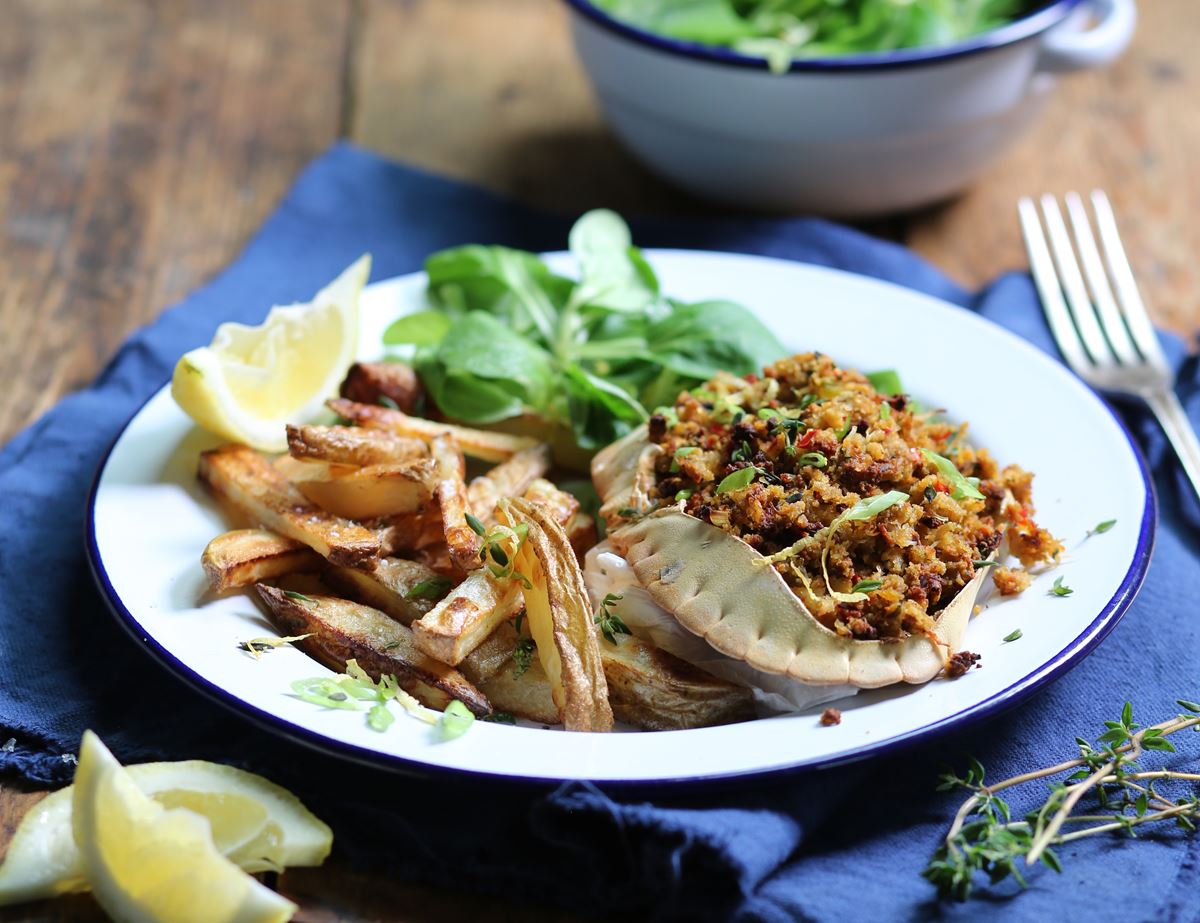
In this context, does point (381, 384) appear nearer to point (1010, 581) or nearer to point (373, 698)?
point (373, 698)

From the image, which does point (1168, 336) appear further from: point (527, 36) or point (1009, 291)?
point (527, 36)

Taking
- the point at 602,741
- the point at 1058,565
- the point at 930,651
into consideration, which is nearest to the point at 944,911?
the point at 930,651

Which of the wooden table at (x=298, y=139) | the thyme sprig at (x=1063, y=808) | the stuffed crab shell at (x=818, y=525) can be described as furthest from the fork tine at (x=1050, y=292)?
the thyme sprig at (x=1063, y=808)

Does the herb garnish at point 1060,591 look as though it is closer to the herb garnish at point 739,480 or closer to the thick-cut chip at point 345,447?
the herb garnish at point 739,480

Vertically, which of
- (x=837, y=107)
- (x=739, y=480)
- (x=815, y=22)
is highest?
(x=815, y=22)

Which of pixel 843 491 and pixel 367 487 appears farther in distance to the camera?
pixel 367 487

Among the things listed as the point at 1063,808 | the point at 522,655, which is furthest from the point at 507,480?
the point at 1063,808
